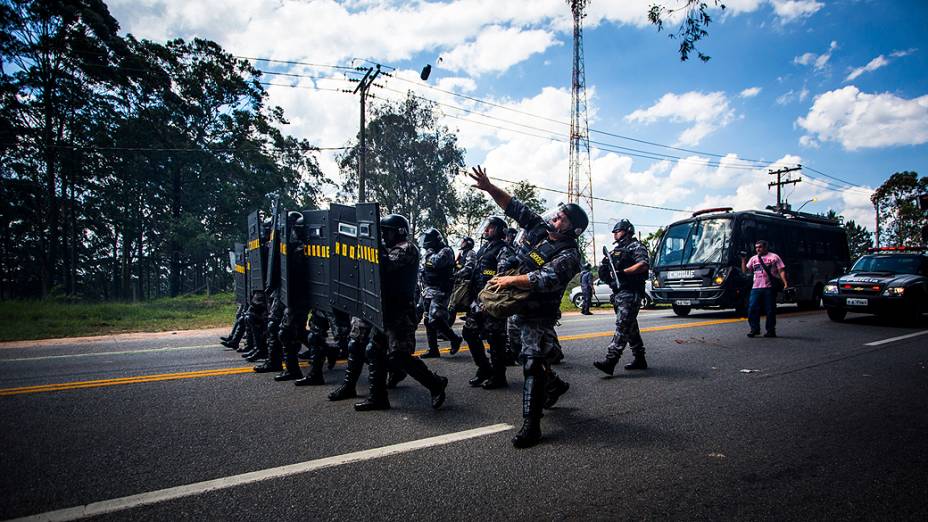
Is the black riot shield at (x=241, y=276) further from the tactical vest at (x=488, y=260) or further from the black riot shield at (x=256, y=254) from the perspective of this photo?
the tactical vest at (x=488, y=260)

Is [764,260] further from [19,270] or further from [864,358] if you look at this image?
[19,270]

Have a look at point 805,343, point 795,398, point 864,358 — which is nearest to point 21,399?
point 795,398

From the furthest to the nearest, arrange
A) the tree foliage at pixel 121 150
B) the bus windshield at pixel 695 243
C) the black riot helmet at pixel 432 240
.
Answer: the tree foliage at pixel 121 150 < the bus windshield at pixel 695 243 < the black riot helmet at pixel 432 240

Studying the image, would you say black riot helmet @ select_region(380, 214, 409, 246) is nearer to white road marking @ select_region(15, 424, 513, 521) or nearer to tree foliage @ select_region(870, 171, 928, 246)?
white road marking @ select_region(15, 424, 513, 521)

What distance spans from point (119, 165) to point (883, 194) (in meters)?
65.3

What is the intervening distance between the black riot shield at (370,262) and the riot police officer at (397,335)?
97 millimetres

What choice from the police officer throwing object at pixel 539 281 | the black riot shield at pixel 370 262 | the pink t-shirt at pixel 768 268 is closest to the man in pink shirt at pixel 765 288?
the pink t-shirt at pixel 768 268

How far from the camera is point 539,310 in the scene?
12.3 ft

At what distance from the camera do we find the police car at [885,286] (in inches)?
389

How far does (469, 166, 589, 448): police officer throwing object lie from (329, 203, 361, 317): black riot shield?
1.47 metres

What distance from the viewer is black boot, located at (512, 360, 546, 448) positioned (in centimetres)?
338

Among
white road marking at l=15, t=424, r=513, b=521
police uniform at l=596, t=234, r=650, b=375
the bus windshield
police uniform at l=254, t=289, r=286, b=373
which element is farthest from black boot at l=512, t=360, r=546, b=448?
the bus windshield

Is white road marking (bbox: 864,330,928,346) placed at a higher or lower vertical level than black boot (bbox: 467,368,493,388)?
lower

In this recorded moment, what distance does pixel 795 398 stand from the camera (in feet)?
15.2
